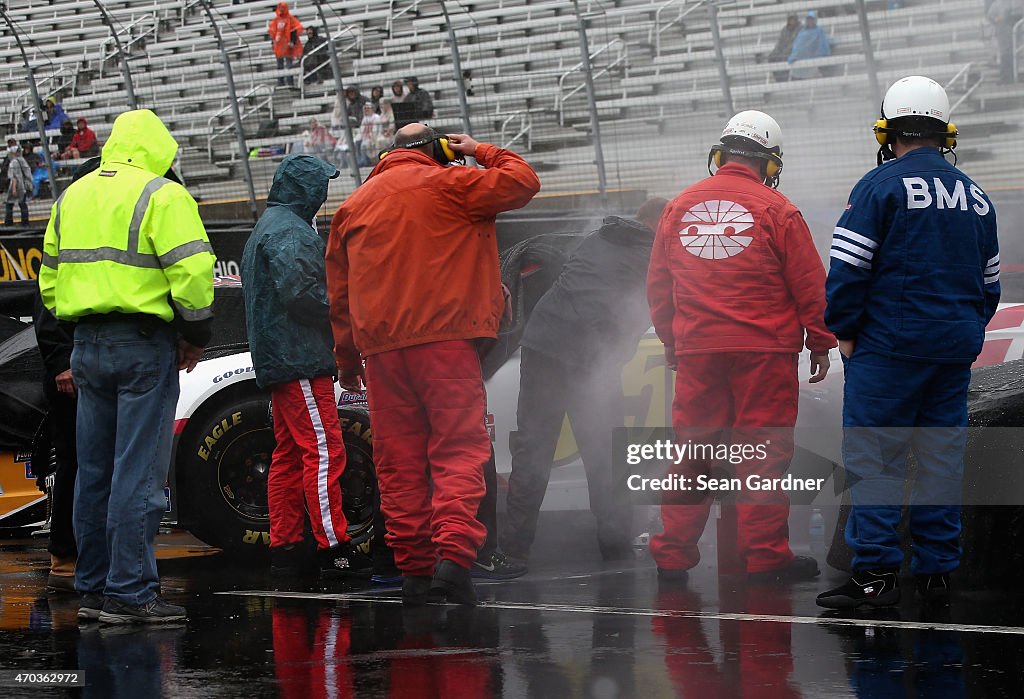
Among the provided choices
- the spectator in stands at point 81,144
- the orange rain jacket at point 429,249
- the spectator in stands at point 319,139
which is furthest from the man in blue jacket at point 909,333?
the spectator in stands at point 81,144

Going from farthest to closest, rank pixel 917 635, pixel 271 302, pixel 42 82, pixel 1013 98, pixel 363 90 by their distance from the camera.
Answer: pixel 42 82 → pixel 363 90 → pixel 1013 98 → pixel 271 302 → pixel 917 635

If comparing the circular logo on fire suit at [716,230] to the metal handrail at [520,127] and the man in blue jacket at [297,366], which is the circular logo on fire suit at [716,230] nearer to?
the man in blue jacket at [297,366]

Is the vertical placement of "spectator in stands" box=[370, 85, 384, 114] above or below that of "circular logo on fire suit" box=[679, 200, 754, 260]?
above

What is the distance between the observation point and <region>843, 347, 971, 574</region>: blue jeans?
494cm

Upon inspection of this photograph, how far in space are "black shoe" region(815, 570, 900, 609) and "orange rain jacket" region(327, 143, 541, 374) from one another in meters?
1.63

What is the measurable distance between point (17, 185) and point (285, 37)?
10.9 ft

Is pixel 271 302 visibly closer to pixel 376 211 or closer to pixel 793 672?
pixel 376 211

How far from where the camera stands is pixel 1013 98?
10523mm

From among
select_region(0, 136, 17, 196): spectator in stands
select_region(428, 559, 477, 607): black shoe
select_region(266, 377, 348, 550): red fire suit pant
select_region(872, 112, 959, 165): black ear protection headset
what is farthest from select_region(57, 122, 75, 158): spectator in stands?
select_region(872, 112, 959, 165): black ear protection headset

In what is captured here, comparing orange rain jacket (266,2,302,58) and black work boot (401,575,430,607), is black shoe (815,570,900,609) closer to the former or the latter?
black work boot (401,575,430,607)

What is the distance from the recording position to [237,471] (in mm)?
7000

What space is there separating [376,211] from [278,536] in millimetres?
1816

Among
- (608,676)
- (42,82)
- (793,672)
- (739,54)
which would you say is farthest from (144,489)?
(42,82)

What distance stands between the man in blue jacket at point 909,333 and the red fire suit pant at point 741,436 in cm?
64
